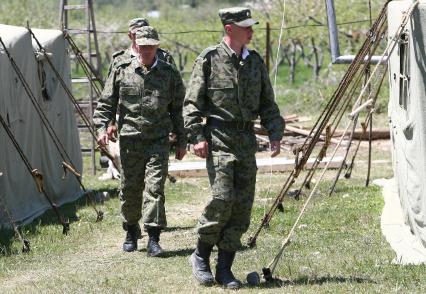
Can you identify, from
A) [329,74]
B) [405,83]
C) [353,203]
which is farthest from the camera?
[329,74]

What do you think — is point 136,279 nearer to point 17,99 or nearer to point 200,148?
point 200,148

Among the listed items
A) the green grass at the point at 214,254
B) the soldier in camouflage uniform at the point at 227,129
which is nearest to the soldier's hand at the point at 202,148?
the soldier in camouflage uniform at the point at 227,129

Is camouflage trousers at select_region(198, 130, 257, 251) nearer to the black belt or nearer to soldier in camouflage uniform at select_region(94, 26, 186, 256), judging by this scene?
the black belt

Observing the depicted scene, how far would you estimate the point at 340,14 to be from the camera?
37469 millimetres

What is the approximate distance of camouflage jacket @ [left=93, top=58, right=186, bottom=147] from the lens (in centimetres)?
902

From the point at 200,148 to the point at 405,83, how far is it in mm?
2570

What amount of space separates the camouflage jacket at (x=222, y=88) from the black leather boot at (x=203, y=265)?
0.78 meters

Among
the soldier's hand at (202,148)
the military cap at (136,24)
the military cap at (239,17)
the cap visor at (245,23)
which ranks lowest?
the soldier's hand at (202,148)

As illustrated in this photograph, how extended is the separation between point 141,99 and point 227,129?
187 cm

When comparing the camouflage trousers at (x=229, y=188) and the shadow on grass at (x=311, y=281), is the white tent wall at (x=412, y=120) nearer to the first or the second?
the shadow on grass at (x=311, y=281)

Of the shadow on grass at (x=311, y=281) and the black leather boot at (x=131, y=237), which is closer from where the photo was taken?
the shadow on grass at (x=311, y=281)

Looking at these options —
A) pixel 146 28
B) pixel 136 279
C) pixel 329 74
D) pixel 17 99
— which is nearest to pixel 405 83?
pixel 146 28

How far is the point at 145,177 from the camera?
9.06 m

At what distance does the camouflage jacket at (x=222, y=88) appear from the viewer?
7312mm
